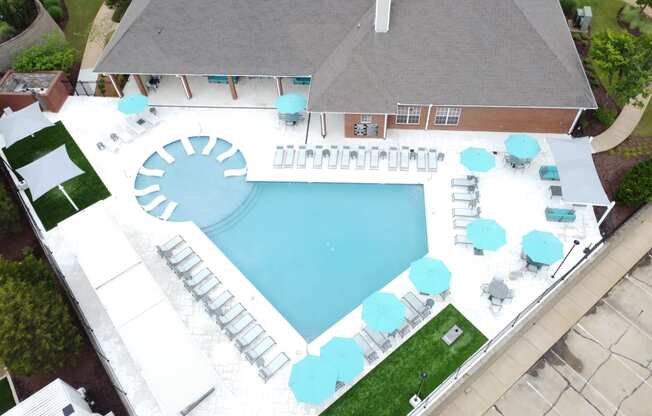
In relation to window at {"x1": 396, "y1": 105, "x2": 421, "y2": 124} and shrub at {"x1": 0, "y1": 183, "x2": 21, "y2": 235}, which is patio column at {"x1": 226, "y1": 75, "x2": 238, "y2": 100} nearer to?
window at {"x1": 396, "y1": 105, "x2": 421, "y2": 124}

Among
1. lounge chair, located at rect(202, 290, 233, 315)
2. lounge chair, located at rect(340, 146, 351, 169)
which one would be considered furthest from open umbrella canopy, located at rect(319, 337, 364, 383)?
lounge chair, located at rect(340, 146, 351, 169)

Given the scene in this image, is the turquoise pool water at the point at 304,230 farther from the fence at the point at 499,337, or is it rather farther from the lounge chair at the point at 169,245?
the fence at the point at 499,337

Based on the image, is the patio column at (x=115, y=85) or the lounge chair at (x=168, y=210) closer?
the lounge chair at (x=168, y=210)

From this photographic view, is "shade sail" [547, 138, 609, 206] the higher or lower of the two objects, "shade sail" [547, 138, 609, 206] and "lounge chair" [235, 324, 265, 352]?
the higher

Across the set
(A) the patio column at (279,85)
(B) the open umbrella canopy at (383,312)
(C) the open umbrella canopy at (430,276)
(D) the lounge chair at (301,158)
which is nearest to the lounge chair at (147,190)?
(D) the lounge chair at (301,158)

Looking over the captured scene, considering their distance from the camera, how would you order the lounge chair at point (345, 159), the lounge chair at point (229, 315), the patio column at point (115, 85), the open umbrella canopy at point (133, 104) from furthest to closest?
the patio column at point (115, 85) → the open umbrella canopy at point (133, 104) → the lounge chair at point (345, 159) → the lounge chair at point (229, 315)

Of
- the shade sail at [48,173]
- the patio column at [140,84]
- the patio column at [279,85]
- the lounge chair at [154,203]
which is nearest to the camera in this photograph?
the shade sail at [48,173]

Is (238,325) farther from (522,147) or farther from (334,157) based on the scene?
(522,147)
